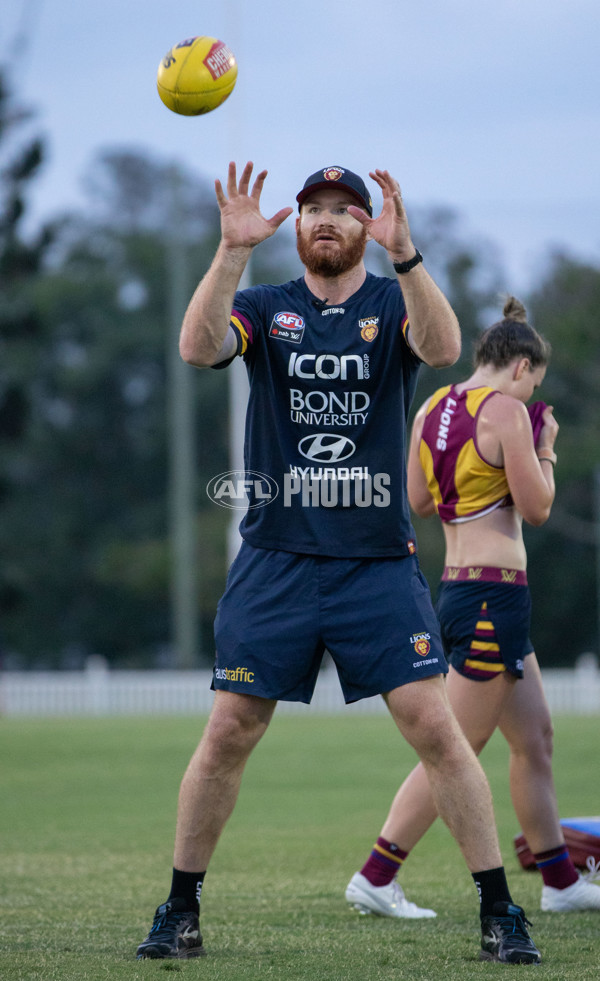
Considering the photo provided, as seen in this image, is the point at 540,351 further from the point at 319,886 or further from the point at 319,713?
the point at 319,713

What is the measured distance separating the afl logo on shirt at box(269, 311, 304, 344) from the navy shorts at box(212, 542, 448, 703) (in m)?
0.73

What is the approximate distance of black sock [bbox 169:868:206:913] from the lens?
404cm

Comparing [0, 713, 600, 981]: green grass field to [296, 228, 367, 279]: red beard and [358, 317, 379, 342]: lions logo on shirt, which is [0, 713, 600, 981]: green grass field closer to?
[358, 317, 379, 342]: lions logo on shirt

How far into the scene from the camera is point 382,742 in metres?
15.5

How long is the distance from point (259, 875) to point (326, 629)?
2624mm

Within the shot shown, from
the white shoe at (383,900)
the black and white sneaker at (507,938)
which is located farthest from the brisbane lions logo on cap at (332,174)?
the white shoe at (383,900)

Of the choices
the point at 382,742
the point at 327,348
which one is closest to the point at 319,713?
the point at 382,742

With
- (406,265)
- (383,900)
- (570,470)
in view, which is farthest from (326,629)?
(570,470)

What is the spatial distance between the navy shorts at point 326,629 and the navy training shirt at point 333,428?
0.08 meters

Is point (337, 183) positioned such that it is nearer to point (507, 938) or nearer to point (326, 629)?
point (326, 629)

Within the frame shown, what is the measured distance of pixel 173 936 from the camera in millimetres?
3941

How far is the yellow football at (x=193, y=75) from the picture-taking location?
15.3 feet

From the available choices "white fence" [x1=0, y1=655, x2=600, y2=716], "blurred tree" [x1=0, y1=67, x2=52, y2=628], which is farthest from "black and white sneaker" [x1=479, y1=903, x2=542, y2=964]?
"blurred tree" [x1=0, y1=67, x2=52, y2=628]

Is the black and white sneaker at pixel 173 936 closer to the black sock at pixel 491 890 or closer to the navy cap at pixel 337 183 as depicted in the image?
the black sock at pixel 491 890
